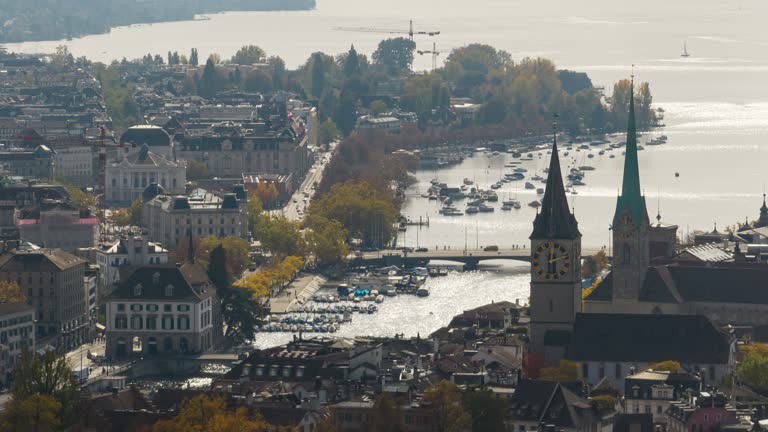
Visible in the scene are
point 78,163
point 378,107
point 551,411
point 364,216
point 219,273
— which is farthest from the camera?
point 378,107

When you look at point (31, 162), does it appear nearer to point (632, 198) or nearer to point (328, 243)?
point (328, 243)

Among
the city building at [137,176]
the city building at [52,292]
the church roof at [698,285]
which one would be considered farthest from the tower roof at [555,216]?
the city building at [137,176]

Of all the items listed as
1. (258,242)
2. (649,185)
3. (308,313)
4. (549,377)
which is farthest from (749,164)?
(549,377)

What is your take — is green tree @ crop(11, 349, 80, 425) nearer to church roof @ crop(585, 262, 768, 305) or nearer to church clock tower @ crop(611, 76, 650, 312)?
church clock tower @ crop(611, 76, 650, 312)

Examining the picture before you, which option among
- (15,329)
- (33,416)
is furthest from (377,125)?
(33,416)

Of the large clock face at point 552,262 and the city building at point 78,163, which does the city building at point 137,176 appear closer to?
the city building at point 78,163

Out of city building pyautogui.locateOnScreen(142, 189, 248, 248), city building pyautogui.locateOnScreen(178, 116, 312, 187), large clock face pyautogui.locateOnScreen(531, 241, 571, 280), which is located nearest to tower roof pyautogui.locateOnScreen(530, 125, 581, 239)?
large clock face pyautogui.locateOnScreen(531, 241, 571, 280)
